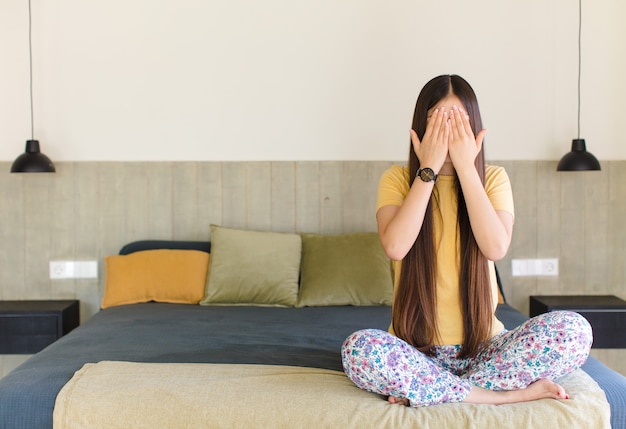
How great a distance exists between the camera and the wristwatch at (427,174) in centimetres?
202

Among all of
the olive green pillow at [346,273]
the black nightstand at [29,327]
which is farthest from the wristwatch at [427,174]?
the black nightstand at [29,327]

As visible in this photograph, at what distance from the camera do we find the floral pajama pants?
6.00 ft

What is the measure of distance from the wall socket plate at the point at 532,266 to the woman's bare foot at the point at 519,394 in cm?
189

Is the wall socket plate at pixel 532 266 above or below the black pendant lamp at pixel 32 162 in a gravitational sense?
below

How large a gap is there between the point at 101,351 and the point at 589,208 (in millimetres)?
2642

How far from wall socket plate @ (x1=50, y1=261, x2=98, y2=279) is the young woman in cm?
209

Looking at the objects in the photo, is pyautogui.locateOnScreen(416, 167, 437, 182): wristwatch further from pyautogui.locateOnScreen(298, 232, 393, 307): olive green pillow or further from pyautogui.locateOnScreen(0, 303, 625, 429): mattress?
pyautogui.locateOnScreen(298, 232, 393, 307): olive green pillow

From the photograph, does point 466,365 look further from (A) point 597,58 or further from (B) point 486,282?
(A) point 597,58

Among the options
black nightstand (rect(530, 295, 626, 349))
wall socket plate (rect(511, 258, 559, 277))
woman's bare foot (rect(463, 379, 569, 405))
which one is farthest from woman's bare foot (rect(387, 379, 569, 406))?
wall socket plate (rect(511, 258, 559, 277))

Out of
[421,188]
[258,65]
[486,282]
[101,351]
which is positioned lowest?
[101,351]

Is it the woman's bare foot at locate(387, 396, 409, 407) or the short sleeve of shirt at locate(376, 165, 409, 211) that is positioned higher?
the short sleeve of shirt at locate(376, 165, 409, 211)

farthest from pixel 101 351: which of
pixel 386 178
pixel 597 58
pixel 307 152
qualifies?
pixel 597 58

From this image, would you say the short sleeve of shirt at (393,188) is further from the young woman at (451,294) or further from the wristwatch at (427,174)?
the wristwatch at (427,174)

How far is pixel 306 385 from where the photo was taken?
1.96 metres
